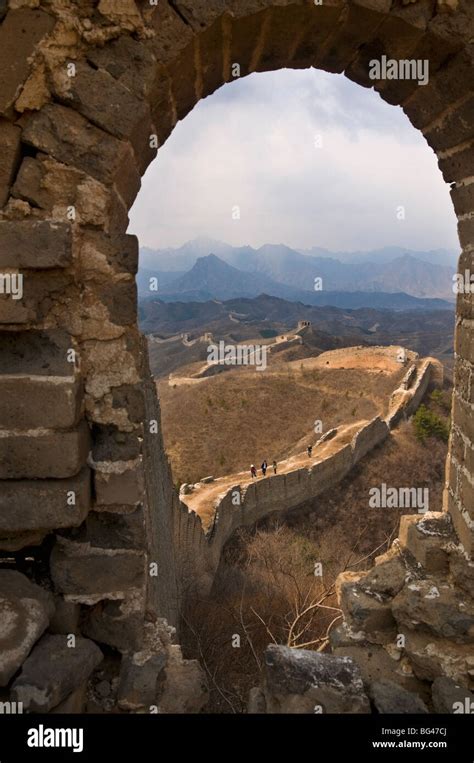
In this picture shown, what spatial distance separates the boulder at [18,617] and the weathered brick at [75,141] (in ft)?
6.85

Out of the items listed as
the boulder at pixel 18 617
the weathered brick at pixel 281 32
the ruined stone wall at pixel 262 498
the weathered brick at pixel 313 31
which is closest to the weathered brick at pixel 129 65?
the weathered brick at pixel 281 32

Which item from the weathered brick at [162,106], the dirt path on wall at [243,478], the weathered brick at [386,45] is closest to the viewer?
the weathered brick at [162,106]

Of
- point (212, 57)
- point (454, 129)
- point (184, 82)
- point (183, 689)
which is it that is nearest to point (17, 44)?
point (184, 82)

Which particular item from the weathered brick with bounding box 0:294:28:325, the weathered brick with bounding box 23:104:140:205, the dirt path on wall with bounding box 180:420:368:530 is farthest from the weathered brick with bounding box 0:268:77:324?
the dirt path on wall with bounding box 180:420:368:530

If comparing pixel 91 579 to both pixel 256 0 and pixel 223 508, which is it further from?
pixel 223 508

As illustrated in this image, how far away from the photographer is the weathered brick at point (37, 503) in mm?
2482

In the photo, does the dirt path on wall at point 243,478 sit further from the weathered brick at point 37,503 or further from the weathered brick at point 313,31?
the weathered brick at point 313,31

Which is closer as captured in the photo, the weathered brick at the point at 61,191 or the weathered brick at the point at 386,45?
the weathered brick at the point at 61,191

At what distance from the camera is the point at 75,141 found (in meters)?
2.40

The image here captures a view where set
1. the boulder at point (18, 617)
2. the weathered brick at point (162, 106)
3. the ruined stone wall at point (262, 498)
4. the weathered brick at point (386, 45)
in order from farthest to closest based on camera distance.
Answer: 1. the ruined stone wall at point (262, 498)
2. the weathered brick at point (386, 45)
3. the weathered brick at point (162, 106)
4. the boulder at point (18, 617)

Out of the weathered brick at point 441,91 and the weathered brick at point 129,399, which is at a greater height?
the weathered brick at point 441,91

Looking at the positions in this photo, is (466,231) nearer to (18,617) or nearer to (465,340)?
(465,340)

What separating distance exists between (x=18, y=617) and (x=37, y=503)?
21.7 inches
